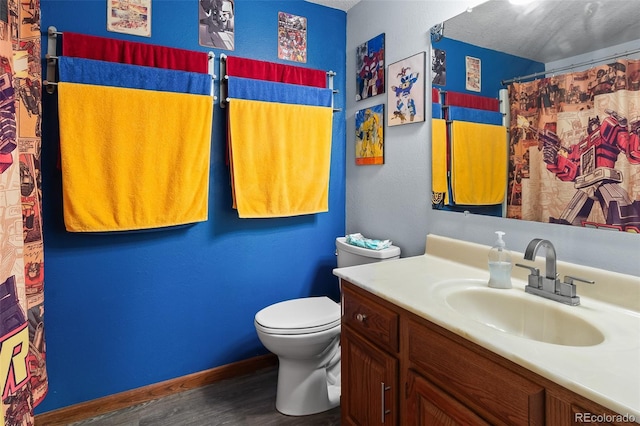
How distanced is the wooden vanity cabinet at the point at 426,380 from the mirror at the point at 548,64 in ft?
2.17

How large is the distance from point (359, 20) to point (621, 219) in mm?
1835

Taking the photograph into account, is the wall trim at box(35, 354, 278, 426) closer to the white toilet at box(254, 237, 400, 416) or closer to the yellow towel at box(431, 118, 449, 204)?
the white toilet at box(254, 237, 400, 416)

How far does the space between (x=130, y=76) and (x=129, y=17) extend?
334 millimetres

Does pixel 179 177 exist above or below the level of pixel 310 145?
below

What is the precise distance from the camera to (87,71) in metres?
1.64

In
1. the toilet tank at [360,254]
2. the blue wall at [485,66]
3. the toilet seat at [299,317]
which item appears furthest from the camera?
the toilet tank at [360,254]

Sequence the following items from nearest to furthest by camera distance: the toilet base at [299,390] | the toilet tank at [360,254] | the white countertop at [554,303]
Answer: the white countertop at [554,303], the toilet base at [299,390], the toilet tank at [360,254]

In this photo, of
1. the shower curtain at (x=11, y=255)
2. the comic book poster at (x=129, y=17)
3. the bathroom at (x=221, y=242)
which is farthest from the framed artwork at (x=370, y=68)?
the shower curtain at (x=11, y=255)

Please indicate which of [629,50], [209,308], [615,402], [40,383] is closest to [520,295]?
[615,402]

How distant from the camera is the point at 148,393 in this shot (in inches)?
75.5

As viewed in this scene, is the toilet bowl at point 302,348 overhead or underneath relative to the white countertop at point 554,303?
underneath

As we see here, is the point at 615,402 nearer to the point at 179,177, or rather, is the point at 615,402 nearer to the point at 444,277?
the point at 444,277

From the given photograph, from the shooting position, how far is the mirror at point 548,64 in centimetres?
108

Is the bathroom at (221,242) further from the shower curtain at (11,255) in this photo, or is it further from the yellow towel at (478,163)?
the shower curtain at (11,255)
